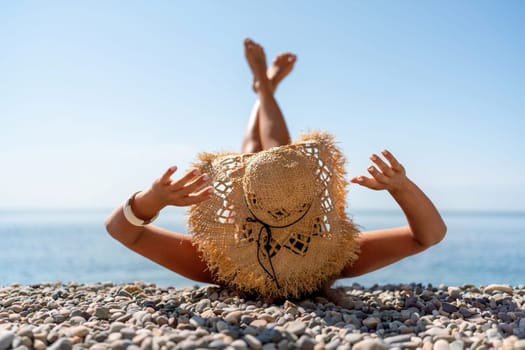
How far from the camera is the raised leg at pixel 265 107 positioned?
4656mm

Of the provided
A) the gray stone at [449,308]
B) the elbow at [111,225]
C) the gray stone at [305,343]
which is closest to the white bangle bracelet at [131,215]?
the elbow at [111,225]

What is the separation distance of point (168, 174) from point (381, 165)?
127cm

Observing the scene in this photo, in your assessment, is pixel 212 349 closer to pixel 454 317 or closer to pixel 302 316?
pixel 302 316

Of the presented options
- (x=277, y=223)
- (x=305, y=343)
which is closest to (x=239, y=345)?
(x=305, y=343)

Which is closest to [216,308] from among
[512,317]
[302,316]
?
[302,316]

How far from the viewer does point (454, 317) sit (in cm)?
304

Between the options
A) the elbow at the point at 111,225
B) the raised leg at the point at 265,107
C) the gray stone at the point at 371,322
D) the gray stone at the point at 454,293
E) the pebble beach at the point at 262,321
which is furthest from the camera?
the raised leg at the point at 265,107

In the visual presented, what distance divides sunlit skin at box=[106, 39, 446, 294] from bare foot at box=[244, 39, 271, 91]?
7.46 feet

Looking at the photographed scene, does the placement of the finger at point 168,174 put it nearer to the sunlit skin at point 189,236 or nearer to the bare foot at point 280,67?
the sunlit skin at point 189,236

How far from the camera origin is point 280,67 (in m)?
5.91

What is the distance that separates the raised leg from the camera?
15.3 ft

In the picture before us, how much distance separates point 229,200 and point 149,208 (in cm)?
51

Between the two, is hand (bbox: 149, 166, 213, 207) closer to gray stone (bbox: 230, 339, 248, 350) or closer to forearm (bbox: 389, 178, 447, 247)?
gray stone (bbox: 230, 339, 248, 350)

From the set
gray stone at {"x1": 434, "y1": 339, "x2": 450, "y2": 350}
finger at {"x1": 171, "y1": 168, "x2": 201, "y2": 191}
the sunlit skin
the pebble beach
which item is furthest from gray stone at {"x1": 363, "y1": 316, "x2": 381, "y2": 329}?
finger at {"x1": 171, "y1": 168, "x2": 201, "y2": 191}
